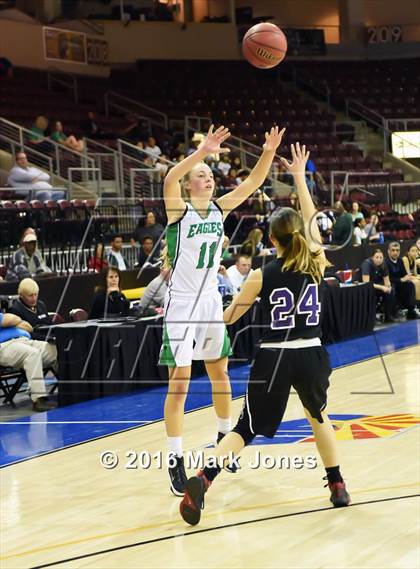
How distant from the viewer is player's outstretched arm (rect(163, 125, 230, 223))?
5.91 m

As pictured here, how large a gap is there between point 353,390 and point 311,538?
16.5ft

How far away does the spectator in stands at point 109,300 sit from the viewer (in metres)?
11.4

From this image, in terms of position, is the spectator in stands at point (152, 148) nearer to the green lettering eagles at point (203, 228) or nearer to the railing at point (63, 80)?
the railing at point (63, 80)

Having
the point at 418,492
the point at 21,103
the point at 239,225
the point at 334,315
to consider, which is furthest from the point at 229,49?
the point at 418,492

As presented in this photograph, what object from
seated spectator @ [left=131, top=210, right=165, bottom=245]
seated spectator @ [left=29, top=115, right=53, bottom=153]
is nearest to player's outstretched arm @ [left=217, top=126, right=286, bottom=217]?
seated spectator @ [left=131, top=210, right=165, bottom=245]

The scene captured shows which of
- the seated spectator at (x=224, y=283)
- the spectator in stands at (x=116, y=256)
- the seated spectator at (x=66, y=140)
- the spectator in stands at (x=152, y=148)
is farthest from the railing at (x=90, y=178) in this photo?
the seated spectator at (x=224, y=283)

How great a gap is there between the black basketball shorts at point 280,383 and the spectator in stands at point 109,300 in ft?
18.3

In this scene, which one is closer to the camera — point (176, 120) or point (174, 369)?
point (174, 369)

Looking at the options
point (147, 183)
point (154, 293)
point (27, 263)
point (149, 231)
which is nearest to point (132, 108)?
point (147, 183)

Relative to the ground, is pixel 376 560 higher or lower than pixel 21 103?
lower

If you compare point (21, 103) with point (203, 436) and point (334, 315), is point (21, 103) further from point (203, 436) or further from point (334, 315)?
point (203, 436)

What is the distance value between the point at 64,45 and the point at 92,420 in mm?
17853

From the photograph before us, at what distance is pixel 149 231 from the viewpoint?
52.2 ft

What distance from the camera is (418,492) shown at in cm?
637
